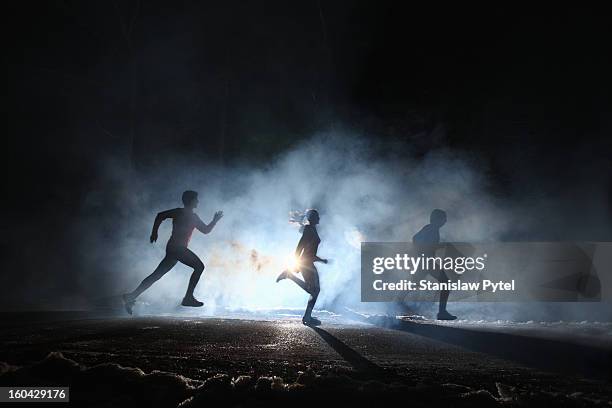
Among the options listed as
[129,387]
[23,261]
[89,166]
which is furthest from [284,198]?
[129,387]

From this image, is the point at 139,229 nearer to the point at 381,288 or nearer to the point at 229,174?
the point at 229,174

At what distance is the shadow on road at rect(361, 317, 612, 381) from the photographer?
3529 mm

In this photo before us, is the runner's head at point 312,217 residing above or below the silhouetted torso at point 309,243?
above

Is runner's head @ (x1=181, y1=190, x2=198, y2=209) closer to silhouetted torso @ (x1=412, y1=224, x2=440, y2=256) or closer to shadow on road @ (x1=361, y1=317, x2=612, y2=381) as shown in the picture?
silhouetted torso @ (x1=412, y1=224, x2=440, y2=256)

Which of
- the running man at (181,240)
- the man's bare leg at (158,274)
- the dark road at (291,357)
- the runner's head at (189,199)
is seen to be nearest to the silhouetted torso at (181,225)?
the running man at (181,240)

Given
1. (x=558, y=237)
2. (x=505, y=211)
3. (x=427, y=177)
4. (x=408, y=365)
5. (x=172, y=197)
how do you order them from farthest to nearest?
(x=172, y=197) → (x=427, y=177) → (x=505, y=211) → (x=558, y=237) → (x=408, y=365)

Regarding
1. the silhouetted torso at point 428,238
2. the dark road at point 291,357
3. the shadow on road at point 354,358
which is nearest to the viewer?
the dark road at point 291,357

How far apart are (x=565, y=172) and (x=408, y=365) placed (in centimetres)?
1069

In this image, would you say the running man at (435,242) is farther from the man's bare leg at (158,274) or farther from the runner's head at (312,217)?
the man's bare leg at (158,274)

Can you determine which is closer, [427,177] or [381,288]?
[381,288]

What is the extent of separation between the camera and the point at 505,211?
12.9 meters

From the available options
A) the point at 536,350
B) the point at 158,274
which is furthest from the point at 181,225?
the point at 536,350

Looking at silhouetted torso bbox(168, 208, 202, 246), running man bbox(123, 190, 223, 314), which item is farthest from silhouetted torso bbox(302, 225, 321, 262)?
silhouetted torso bbox(168, 208, 202, 246)

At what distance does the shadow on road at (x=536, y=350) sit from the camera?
139 inches
